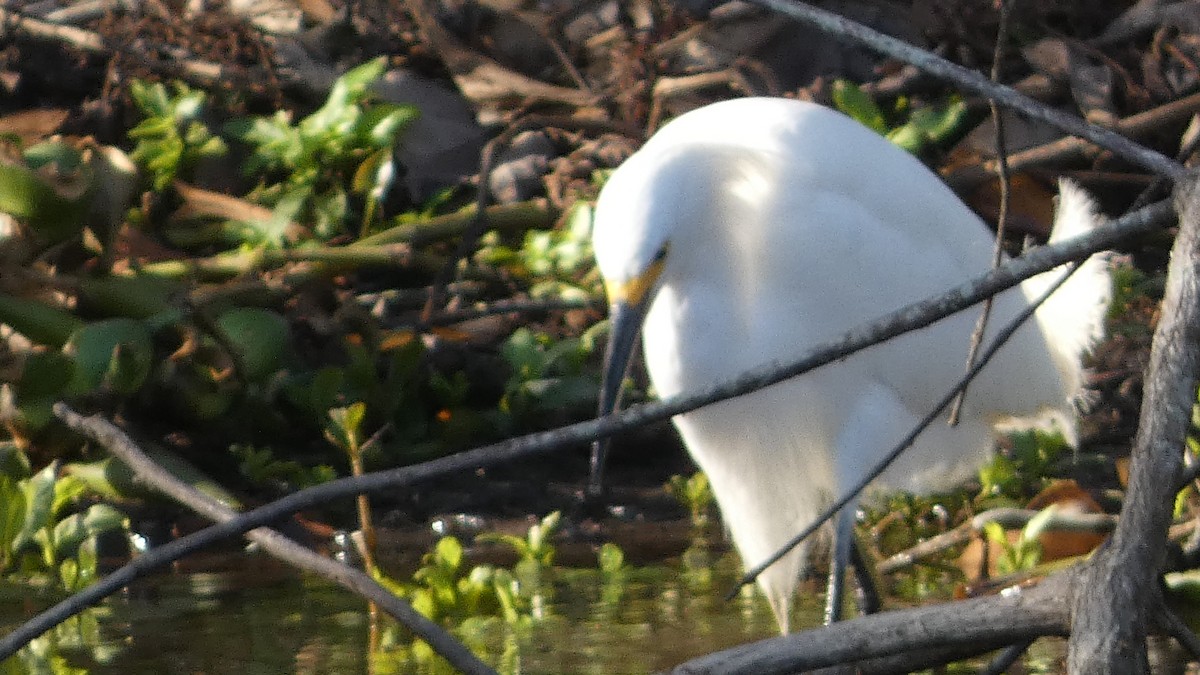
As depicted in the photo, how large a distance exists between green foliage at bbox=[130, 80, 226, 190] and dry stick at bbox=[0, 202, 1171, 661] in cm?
310

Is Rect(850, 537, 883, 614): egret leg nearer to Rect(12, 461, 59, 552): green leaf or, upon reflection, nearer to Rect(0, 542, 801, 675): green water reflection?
Rect(0, 542, 801, 675): green water reflection

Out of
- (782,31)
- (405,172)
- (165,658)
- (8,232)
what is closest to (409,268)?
(405,172)

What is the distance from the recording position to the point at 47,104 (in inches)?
187

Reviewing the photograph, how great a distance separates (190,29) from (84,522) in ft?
7.95

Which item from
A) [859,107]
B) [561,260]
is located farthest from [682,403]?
[859,107]

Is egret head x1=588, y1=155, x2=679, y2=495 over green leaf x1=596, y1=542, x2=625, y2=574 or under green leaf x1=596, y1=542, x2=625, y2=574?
over

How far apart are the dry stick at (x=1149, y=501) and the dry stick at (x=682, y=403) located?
85mm

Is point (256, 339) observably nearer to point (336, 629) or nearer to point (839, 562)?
point (336, 629)

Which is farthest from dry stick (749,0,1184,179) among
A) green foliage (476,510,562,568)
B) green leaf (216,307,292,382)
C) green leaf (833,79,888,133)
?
green leaf (833,79,888,133)

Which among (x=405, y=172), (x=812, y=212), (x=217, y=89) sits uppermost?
(x=217, y=89)

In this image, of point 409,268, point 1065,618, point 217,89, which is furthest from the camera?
point 217,89

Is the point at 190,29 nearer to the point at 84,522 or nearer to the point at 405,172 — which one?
the point at 405,172

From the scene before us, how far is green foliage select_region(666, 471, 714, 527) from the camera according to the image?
331cm

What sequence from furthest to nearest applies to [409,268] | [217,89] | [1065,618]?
[217,89] → [409,268] → [1065,618]
